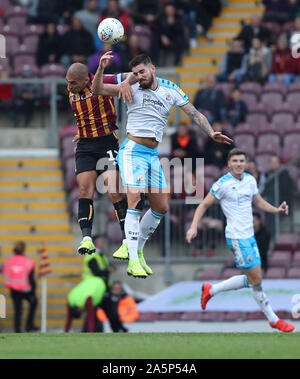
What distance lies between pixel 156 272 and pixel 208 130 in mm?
7697

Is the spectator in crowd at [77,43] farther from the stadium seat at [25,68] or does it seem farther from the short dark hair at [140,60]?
the short dark hair at [140,60]

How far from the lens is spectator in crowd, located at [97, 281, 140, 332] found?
770 inches

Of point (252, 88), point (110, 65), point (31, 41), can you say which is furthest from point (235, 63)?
point (31, 41)

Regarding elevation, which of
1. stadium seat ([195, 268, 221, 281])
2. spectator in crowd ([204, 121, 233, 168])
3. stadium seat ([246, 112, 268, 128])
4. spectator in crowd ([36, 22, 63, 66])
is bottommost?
stadium seat ([195, 268, 221, 281])

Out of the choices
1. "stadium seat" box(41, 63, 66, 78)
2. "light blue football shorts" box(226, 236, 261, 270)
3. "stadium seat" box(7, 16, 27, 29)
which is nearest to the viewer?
"light blue football shorts" box(226, 236, 261, 270)

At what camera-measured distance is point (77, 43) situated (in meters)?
25.1

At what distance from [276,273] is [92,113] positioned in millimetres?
6270

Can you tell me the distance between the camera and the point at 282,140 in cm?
2225

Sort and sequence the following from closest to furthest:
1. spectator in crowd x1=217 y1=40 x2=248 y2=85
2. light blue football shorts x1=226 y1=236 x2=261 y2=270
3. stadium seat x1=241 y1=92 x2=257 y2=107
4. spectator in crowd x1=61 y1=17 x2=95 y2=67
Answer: light blue football shorts x1=226 y1=236 x2=261 y2=270
stadium seat x1=241 y1=92 x2=257 y2=107
spectator in crowd x1=217 y1=40 x2=248 y2=85
spectator in crowd x1=61 y1=17 x2=95 y2=67

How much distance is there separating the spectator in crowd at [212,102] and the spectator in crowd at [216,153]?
0.85m

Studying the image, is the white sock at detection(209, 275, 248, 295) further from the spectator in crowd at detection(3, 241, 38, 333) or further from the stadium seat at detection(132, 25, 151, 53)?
the stadium seat at detection(132, 25, 151, 53)

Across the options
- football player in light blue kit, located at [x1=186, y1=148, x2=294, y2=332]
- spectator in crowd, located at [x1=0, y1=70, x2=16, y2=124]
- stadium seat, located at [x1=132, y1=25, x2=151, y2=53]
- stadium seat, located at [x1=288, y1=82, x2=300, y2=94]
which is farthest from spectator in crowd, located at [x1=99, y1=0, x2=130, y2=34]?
football player in light blue kit, located at [x1=186, y1=148, x2=294, y2=332]

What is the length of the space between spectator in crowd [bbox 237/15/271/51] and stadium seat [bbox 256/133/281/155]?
3228 millimetres

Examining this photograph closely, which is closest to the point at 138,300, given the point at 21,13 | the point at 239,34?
the point at 239,34
